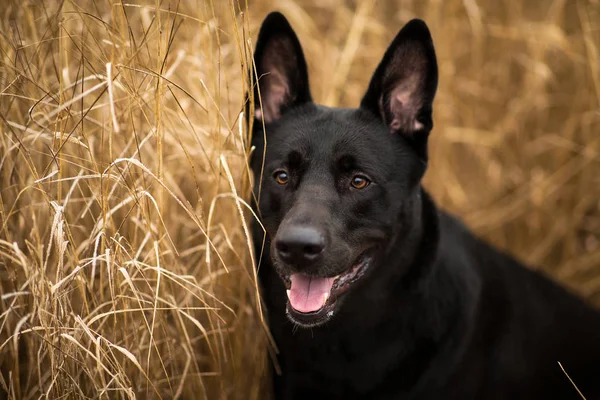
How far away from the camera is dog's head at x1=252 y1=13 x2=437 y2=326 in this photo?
213 centimetres

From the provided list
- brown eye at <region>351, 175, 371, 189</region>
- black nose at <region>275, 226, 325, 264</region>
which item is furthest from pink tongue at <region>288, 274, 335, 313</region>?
brown eye at <region>351, 175, 371, 189</region>

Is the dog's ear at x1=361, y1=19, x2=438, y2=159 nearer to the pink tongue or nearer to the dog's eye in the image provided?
the dog's eye

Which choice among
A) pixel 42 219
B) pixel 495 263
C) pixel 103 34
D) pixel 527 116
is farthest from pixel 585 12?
pixel 42 219

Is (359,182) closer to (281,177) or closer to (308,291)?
(281,177)

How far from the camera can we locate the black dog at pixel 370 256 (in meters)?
2.21

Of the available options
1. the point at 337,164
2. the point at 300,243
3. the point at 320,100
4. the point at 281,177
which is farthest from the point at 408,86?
the point at 320,100

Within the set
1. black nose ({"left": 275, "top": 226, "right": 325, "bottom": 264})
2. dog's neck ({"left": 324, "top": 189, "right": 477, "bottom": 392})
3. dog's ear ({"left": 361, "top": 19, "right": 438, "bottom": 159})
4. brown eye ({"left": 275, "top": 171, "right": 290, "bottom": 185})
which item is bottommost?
dog's neck ({"left": 324, "top": 189, "right": 477, "bottom": 392})

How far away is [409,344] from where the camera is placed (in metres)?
2.34

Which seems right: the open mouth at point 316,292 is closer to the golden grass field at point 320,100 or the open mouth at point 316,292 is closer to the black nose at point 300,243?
the black nose at point 300,243

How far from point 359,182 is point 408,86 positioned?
0.43 meters

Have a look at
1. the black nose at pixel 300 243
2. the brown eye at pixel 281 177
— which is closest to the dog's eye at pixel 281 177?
the brown eye at pixel 281 177

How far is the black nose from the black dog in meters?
0.03

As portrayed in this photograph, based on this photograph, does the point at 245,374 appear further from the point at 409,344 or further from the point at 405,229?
the point at 405,229

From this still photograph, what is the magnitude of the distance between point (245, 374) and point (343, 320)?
27.4 inches
